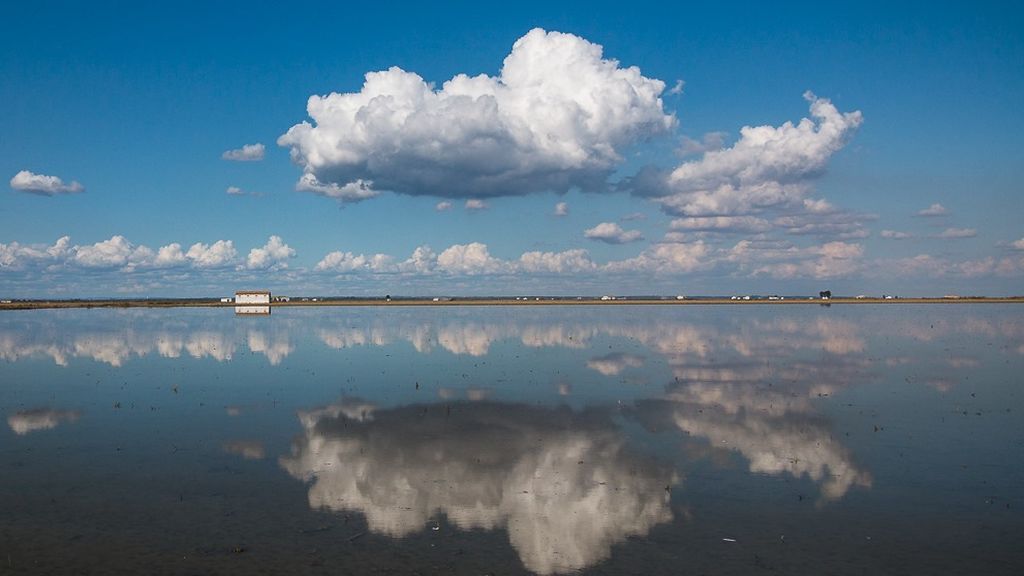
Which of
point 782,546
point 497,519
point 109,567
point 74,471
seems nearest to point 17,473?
point 74,471

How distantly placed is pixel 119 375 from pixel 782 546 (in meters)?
42.4

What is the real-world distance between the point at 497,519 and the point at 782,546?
256 inches

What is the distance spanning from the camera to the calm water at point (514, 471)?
15.9 meters

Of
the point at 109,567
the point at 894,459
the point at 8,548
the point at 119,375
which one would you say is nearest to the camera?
the point at 109,567

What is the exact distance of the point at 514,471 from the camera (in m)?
22.5

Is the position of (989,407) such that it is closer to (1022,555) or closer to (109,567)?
(1022,555)

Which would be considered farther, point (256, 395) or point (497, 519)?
point (256, 395)

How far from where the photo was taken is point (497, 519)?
18.0 meters

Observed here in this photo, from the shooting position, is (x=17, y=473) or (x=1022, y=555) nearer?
(x=1022, y=555)

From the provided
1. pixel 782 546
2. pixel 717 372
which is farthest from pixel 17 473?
pixel 717 372

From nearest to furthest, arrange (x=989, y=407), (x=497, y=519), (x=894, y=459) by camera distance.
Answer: (x=497, y=519)
(x=894, y=459)
(x=989, y=407)

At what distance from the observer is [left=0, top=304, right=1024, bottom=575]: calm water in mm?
15945

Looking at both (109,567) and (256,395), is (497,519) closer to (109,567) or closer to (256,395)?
(109,567)

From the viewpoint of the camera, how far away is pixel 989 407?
3347 centimetres
